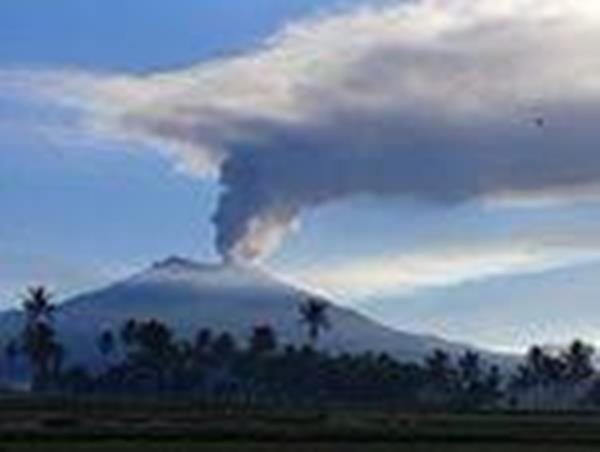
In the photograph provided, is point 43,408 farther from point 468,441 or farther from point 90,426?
point 468,441

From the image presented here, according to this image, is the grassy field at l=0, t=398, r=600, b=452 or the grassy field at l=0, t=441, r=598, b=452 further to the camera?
the grassy field at l=0, t=398, r=600, b=452

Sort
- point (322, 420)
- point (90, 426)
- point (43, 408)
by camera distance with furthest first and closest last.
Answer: point (43, 408)
point (322, 420)
point (90, 426)

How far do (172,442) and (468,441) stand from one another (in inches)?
759

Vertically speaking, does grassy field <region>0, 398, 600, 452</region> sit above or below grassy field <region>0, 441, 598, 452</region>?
above

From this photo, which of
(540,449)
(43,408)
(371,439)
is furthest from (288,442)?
(43,408)

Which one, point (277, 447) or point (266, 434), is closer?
point (277, 447)

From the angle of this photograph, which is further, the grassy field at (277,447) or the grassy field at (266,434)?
the grassy field at (266,434)

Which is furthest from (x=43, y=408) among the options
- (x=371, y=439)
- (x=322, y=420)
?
(x=371, y=439)

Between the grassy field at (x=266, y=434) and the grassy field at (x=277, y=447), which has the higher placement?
the grassy field at (x=266, y=434)

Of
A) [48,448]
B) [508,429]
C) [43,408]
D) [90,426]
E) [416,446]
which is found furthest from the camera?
[43,408]

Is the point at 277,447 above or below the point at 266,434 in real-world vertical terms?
below

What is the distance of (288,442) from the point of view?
9575 cm

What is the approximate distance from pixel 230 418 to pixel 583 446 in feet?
147

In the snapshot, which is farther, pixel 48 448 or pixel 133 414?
pixel 133 414
